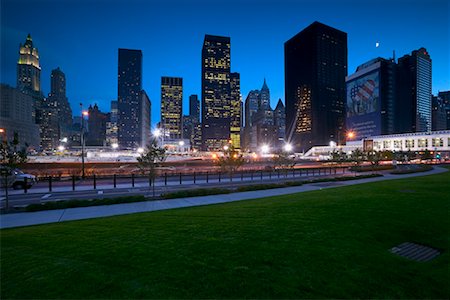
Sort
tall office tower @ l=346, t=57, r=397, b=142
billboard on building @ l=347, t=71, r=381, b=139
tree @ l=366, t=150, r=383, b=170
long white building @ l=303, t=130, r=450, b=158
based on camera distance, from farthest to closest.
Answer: tall office tower @ l=346, t=57, r=397, b=142 < billboard on building @ l=347, t=71, r=381, b=139 < long white building @ l=303, t=130, r=450, b=158 < tree @ l=366, t=150, r=383, b=170

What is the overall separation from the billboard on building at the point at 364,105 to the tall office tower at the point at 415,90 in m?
44.4

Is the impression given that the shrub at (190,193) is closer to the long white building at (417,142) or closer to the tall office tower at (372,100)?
the long white building at (417,142)

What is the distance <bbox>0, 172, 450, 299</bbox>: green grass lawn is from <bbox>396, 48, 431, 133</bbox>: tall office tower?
709 feet

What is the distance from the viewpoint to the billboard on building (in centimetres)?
14925

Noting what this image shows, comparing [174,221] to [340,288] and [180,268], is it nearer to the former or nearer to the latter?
[180,268]

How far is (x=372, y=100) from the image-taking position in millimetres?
Result: 151250

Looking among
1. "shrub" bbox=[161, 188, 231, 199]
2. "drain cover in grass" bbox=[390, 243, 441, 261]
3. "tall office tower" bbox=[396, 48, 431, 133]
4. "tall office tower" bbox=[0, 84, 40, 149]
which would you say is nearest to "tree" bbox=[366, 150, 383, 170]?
"shrub" bbox=[161, 188, 231, 199]

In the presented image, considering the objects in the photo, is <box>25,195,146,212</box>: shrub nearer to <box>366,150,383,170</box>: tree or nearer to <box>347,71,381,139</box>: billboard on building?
<box>366,150,383,170</box>: tree

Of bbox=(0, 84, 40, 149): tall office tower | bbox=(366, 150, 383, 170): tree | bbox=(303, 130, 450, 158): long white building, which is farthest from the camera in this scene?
bbox=(0, 84, 40, 149): tall office tower

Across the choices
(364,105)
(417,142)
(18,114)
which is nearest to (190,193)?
(417,142)

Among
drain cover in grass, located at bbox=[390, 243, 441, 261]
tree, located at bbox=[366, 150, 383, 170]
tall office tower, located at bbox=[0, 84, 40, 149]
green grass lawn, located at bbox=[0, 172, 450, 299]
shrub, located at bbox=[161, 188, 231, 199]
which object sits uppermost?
tall office tower, located at bbox=[0, 84, 40, 149]

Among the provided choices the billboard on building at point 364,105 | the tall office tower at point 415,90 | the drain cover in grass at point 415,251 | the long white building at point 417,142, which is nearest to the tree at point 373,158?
the long white building at point 417,142

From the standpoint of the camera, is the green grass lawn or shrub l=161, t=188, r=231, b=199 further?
shrub l=161, t=188, r=231, b=199

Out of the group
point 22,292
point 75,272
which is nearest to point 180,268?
point 75,272
